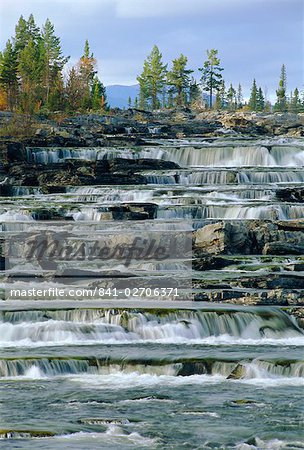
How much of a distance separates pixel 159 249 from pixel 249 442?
61.0ft

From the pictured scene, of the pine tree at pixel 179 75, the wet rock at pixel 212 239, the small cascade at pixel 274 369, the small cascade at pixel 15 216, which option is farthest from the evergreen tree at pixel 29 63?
the small cascade at pixel 274 369

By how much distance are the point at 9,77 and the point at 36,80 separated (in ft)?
10.9

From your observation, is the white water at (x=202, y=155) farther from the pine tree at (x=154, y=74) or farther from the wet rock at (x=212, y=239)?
the pine tree at (x=154, y=74)

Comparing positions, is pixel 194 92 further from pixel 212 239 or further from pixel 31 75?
pixel 212 239

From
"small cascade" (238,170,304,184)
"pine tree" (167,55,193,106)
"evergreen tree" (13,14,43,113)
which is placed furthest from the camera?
"pine tree" (167,55,193,106)

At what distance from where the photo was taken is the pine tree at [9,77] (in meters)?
97.8

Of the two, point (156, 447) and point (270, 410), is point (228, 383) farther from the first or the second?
point (156, 447)

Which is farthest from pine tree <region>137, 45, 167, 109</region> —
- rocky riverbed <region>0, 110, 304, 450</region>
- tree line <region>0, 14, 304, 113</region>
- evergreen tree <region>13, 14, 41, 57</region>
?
rocky riverbed <region>0, 110, 304, 450</region>

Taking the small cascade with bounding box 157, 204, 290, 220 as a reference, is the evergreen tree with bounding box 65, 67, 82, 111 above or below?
above

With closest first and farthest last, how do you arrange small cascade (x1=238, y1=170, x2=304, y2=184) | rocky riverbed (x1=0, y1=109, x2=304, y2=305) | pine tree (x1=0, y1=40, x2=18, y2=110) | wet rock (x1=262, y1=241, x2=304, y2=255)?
rocky riverbed (x1=0, y1=109, x2=304, y2=305) → wet rock (x1=262, y1=241, x2=304, y2=255) → small cascade (x1=238, y1=170, x2=304, y2=184) → pine tree (x1=0, y1=40, x2=18, y2=110)

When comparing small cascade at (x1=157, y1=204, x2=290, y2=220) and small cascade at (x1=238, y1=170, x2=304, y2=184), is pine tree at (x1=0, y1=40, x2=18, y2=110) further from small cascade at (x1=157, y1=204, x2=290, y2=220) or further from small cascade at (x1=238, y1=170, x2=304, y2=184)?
small cascade at (x1=157, y1=204, x2=290, y2=220)

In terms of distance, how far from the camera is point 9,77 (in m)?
97.9

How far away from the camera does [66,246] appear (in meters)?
30.9

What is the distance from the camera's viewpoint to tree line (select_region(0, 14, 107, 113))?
9444 cm
